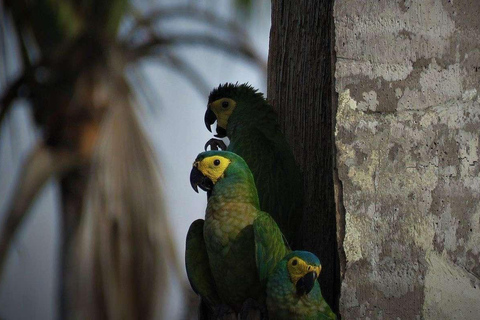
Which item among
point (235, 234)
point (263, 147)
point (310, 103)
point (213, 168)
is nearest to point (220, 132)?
point (263, 147)

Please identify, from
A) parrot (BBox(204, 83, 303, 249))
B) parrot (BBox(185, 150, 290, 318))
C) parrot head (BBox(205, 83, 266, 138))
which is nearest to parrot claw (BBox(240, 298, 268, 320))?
parrot (BBox(185, 150, 290, 318))

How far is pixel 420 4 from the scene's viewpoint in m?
1.84

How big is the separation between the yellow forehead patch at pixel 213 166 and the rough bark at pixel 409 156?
33 centimetres

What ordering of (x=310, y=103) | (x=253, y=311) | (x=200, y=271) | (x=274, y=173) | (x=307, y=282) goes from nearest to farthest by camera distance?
1. (x=307, y=282)
2. (x=253, y=311)
3. (x=200, y=271)
4. (x=274, y=173)
5. (x=310, y=103)

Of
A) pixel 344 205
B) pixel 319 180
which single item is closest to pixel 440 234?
pixel 344 205

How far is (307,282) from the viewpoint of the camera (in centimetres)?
157

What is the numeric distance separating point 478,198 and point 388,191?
29 centimetres

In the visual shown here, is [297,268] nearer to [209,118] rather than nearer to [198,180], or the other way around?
[198,180]

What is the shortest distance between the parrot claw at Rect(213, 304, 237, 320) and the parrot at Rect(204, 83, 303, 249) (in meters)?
0.34

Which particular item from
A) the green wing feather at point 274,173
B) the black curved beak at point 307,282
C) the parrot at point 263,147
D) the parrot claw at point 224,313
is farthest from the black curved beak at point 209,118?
the black curved beak at point 307,282

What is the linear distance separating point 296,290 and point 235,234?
23 cm

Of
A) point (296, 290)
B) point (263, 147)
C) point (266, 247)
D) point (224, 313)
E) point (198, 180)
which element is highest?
point (263, 147)

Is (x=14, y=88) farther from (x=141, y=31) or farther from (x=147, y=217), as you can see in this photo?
(x=147, y=217)

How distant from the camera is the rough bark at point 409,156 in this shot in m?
1.75
